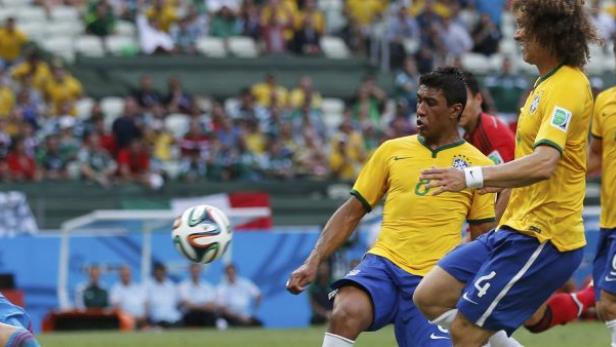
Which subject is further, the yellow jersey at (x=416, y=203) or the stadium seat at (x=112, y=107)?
the stadium seat at (x=112, y=107)

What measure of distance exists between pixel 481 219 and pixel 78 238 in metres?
11.9

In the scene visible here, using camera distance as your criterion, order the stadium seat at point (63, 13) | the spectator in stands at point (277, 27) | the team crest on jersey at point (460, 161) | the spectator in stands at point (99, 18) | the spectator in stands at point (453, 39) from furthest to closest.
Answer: the spectator in stands at point (453, 39), the spectator in stands at point (277, 27), the stadium seat at point (63, 13), the spectator in stands at point (99, 18), the team crest on jersey at point (460, 161)

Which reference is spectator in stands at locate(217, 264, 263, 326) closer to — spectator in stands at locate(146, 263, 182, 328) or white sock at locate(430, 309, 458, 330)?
spectator in stands at locate(146, 263, 182, 328)

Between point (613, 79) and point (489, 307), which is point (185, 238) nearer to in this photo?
point (489, 307)

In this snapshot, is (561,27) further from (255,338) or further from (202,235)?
(255,338)

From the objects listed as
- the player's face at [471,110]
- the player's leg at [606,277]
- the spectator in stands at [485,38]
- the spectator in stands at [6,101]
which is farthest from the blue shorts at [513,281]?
the spectator in stands at [485,38]

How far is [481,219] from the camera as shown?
8.62m

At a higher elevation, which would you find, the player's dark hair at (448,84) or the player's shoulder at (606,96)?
the player's dark hair at (448,84)

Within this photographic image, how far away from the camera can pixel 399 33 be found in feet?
90.2

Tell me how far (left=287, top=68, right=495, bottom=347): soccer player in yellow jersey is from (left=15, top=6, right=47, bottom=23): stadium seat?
17.9 meters

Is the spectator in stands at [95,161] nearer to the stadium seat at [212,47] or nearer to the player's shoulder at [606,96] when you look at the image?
the stadium seat at [212,47]

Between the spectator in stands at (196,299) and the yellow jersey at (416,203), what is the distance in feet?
37.3

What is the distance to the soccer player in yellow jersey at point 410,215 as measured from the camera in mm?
8227

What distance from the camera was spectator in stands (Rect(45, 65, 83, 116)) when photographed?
23.2 meters
